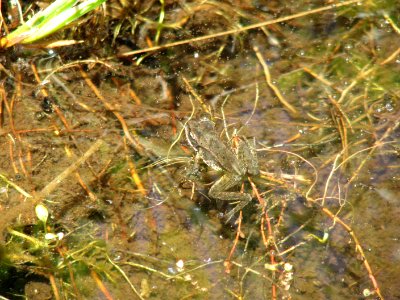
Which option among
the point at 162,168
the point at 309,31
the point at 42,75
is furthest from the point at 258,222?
the point at 42,75

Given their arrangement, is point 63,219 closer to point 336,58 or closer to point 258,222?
point 258,222

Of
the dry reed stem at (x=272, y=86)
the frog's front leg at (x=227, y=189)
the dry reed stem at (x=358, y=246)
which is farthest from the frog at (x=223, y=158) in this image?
the dry reed stem at (x=358, y=246)

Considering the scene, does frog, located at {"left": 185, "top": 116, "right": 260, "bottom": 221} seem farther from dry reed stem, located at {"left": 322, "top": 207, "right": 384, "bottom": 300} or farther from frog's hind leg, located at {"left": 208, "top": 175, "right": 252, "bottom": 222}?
dry reed stem, located at {"left": 322, "top": 207, "right": 384, "bottom": 300}

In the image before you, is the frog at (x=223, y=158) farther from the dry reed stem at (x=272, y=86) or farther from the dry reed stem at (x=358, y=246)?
the dry reed stem at (x=358, y=246)

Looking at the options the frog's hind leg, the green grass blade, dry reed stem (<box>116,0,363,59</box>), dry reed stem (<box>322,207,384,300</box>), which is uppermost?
the green grass blade

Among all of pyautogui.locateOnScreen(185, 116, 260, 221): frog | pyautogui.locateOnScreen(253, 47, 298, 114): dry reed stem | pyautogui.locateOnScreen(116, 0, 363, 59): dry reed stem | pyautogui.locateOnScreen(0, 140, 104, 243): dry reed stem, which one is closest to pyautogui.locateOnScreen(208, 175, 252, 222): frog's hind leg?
pyautogui.locateOnScreen(185, 116, 260, 221): frog

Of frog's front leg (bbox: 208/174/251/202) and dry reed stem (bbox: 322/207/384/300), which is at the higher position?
frog's front leg (bbox: 208/174/251/202)

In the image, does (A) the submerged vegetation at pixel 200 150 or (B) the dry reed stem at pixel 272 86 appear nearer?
(A) the submerged vegetation at pixel 200 150
